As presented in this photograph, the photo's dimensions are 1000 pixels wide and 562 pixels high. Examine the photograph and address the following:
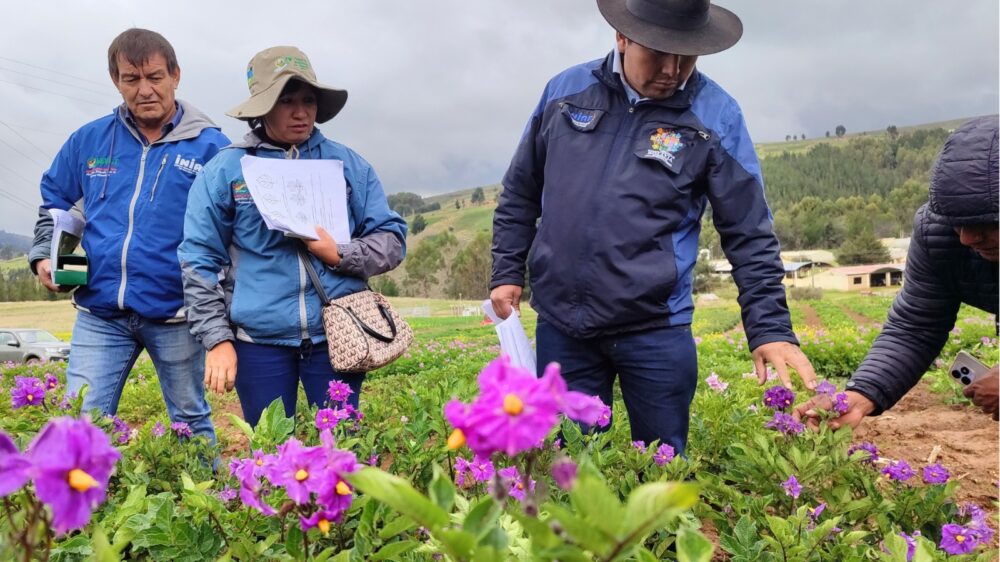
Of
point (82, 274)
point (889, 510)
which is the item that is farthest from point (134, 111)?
point (889, 510)

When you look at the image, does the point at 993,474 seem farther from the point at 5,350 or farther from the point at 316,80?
the point at 5,350

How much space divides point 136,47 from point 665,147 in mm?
2089

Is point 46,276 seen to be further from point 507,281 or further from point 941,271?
point 941,271

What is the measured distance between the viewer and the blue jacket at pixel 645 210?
2.22 metres

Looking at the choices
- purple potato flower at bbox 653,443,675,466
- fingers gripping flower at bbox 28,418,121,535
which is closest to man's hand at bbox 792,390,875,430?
purple potato flower at bbox 653,443,675,466

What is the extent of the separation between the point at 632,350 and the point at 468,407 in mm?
1731

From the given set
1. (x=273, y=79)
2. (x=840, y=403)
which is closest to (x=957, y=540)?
(x=840, y=403)

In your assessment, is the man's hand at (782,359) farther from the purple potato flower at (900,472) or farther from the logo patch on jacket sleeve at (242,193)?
the logo patch on jacket sleeve at (242,193)

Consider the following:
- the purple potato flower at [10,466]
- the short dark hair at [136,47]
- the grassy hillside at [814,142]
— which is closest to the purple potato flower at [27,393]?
the short dark hair at [136,47]

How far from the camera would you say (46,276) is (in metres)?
2.89

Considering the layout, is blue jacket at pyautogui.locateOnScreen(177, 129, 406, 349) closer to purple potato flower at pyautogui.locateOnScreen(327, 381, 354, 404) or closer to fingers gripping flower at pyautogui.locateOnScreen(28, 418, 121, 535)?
purple potato flower at pyautogui.locateOnScreen(327, 381, 354, 404)

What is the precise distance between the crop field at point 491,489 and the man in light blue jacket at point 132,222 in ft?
0.75

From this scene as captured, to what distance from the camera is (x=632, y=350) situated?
2326 mm

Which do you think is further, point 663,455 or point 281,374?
point 281,374
